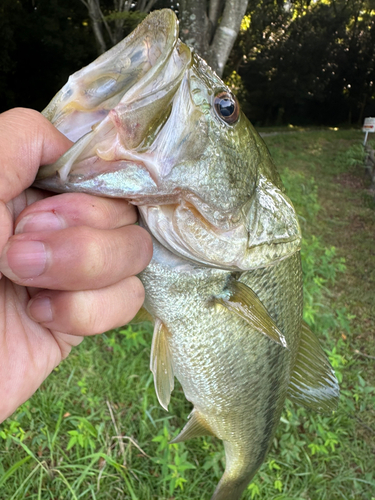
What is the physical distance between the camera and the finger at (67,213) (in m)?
0.70

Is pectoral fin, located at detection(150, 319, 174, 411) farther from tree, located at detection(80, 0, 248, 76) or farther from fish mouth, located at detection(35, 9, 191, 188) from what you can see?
tree, located at detection(80, 0, 248, 76)

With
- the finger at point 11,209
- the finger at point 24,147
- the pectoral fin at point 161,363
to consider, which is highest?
the finger at point 24,147

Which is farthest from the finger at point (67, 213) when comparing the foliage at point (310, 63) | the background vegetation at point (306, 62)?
the foliage at point (310, 63)

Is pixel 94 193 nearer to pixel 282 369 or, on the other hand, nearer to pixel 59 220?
pixel 59 220

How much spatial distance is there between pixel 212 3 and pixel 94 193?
4.78m

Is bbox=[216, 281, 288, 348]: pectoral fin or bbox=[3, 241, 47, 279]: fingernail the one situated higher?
bbox=[3, 241, 47, 279]: fingernail

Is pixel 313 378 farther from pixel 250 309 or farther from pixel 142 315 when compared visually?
pixel 142 315

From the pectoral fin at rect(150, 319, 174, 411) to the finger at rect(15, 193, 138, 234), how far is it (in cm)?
45

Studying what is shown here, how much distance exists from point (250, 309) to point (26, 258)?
25.2 inches

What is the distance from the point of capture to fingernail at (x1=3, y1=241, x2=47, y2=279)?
2.16 feet

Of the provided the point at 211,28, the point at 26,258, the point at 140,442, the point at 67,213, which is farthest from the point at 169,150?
the point at 211,28

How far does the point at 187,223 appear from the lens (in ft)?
2.78

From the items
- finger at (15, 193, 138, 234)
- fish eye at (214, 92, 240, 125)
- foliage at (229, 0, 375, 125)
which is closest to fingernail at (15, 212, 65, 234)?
finger at (15, 193, 138, 234)

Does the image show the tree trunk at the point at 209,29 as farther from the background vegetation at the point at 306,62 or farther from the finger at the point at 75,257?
the background vegetation at the point at 306,62
